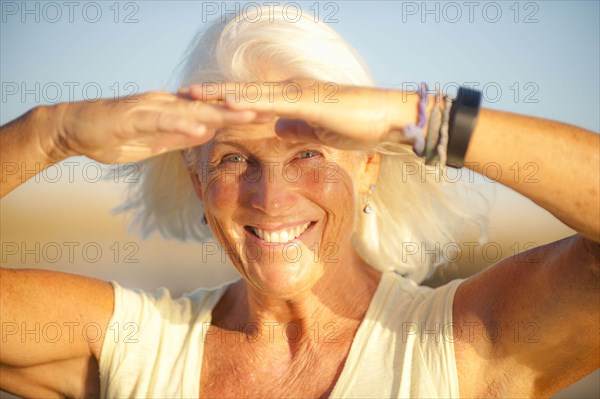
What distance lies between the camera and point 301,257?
3045mm

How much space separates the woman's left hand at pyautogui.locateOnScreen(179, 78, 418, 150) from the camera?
2.20 m

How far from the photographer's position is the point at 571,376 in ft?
8.82

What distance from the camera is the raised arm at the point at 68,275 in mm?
2270

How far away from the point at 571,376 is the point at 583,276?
48 cm

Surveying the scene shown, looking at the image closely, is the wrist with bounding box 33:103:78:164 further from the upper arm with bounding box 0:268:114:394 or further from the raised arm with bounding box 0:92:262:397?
the upper arm with bounding box 0:268:114:394

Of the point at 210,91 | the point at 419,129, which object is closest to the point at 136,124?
the point at 210,91

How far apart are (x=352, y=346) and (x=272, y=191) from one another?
72 centimetres

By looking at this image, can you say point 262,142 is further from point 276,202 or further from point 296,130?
point 296,130

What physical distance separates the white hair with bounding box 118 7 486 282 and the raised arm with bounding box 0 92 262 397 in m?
0.64

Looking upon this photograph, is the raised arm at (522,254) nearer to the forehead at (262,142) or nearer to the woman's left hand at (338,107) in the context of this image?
the woman's left hand at (338,107)

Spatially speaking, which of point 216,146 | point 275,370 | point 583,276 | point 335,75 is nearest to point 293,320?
point 275,370

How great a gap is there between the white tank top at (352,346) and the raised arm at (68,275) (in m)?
0.14

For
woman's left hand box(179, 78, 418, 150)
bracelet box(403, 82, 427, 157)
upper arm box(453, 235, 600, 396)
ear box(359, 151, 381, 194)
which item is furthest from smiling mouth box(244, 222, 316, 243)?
bracelet box(403, 82, 427, 157)

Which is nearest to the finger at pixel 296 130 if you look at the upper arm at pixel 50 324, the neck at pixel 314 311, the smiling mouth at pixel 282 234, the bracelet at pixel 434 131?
the bracelet at pixel 434 131
